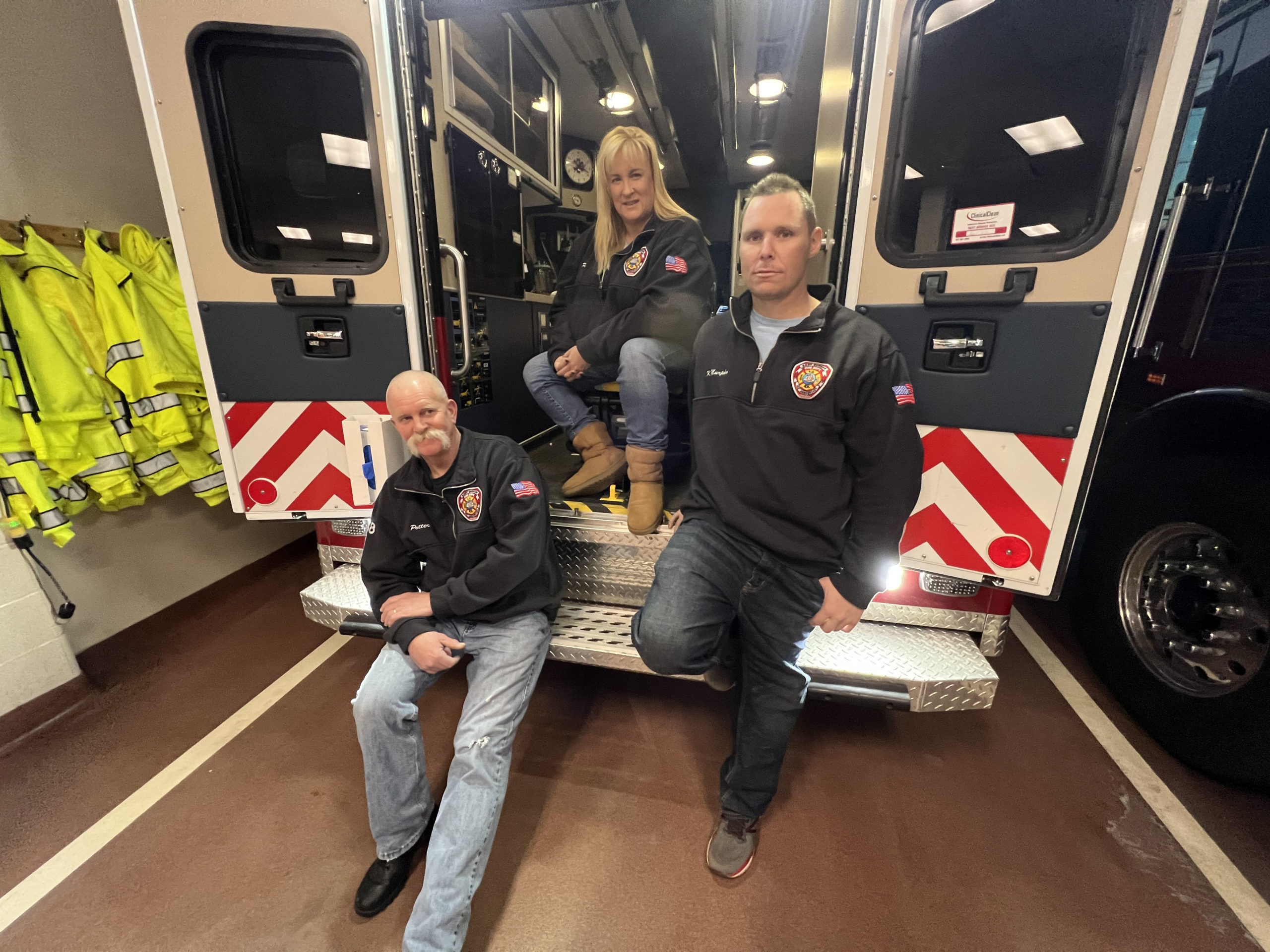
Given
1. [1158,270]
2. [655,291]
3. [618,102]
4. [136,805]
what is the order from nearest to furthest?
[1158,270] < [136,805] < [655,291] < [618,102]

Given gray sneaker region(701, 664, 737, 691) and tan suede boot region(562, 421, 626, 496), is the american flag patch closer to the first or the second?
tan suede boot region(562, 421, 626, 496)

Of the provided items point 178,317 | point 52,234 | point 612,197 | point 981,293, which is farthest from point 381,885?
point 52,234

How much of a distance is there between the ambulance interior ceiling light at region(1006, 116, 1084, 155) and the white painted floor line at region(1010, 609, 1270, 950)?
205cm

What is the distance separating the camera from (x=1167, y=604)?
195cm

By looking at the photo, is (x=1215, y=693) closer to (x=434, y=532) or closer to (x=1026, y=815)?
(x=1026, y=815)

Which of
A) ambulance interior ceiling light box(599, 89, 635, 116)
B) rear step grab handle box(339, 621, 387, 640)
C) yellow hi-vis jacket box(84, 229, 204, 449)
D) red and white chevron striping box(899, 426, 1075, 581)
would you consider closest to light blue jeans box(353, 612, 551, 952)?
rear step grab handle box(339, 621, 387, 640)

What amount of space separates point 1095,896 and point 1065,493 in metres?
1.12

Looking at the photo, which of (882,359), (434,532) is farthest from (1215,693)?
(434,532)

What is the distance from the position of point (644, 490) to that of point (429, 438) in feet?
2.58

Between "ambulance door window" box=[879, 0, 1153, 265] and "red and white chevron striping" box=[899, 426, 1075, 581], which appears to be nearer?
"ambulance door window" box=[879, 0, 1153, 265]

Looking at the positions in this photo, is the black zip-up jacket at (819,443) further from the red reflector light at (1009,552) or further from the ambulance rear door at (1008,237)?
the red reflector light at (1009,552)

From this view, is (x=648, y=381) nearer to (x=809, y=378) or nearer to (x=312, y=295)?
(x=809, y=378)

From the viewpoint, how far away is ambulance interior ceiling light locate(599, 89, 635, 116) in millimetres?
4328

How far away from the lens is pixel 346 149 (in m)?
1.84
